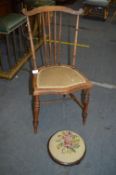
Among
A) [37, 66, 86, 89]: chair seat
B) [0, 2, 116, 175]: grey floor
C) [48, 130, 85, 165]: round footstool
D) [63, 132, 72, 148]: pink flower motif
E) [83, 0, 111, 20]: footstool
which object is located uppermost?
[37, 66, 86, 89]: chair seat

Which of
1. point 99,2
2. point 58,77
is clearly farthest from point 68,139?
point 99,2

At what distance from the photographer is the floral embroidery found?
60.1 inches

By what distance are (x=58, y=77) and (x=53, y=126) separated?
459mm

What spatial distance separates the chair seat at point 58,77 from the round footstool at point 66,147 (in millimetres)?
396

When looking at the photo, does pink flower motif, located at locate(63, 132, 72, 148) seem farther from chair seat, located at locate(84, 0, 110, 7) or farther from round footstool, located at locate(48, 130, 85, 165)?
chair seat, located at locate(84, 0, 110, 7)

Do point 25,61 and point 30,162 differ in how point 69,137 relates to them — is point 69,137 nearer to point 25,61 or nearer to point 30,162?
point 30,162

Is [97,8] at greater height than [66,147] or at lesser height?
greater

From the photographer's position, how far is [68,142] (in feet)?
5.14

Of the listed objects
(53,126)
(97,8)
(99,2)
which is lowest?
(53,126)

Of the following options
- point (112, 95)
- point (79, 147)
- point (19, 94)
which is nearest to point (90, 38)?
point (112, 95)

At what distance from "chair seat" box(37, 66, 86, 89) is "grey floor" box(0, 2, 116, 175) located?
15.9 inches

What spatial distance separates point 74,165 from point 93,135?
340mm

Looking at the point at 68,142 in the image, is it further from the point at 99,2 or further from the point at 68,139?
the point at 99,2

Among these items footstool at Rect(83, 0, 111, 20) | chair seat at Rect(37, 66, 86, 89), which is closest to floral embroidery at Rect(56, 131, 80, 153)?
chair seat at Rect(37, 66, 86, 89)
